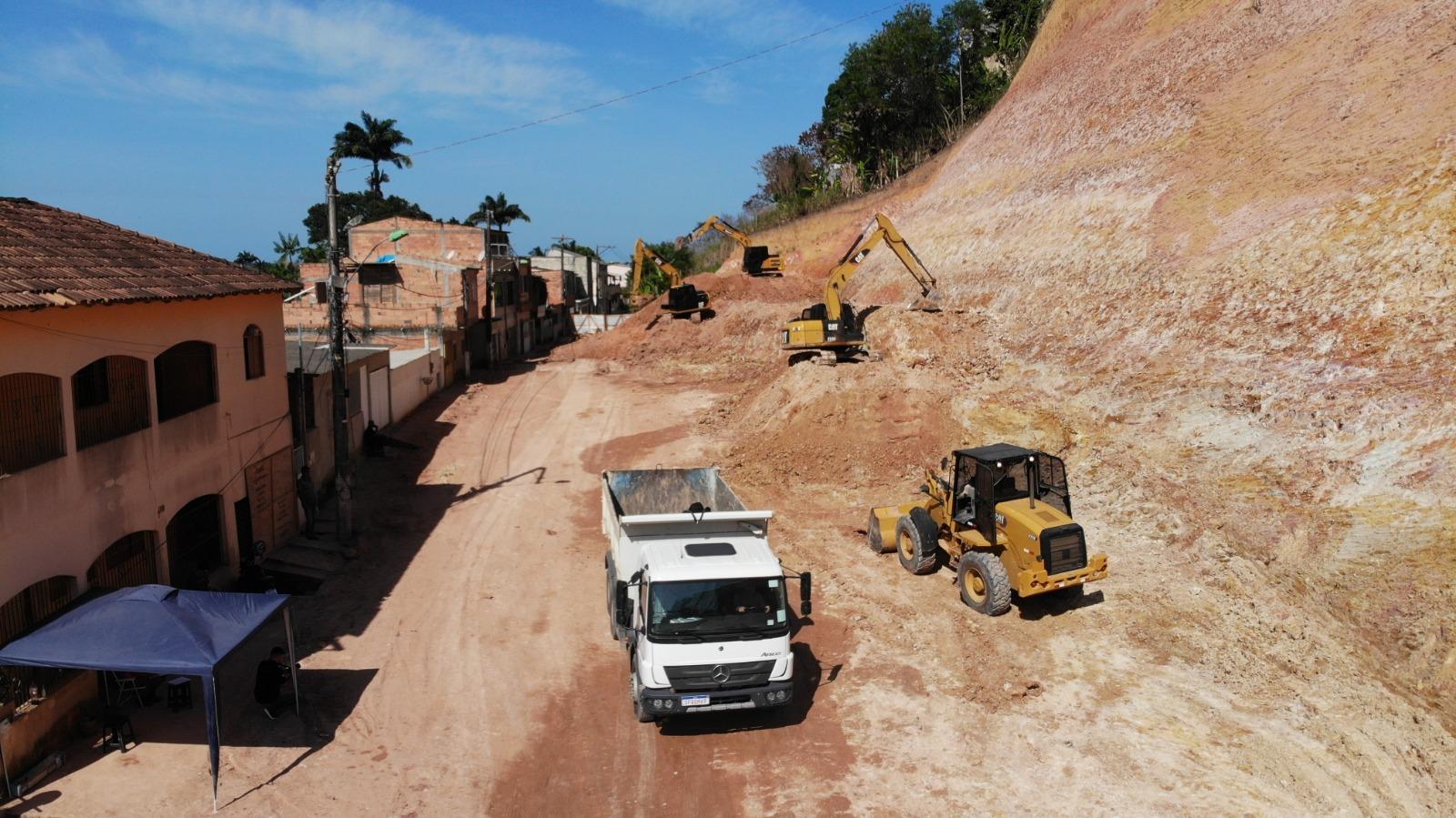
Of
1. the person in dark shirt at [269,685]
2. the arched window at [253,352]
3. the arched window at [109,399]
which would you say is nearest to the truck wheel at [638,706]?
the person in dark shirt at [269,685]

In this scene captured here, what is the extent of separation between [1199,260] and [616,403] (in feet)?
71.8

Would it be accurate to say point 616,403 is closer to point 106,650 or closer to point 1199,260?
point 1199,260

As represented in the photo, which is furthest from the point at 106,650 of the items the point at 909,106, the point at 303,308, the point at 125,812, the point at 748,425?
the point at 909,106

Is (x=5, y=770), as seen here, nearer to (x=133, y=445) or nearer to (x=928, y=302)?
(x=133, y=445)

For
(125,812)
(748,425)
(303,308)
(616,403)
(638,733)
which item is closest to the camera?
(125,812)

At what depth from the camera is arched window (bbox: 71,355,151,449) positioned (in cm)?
1370

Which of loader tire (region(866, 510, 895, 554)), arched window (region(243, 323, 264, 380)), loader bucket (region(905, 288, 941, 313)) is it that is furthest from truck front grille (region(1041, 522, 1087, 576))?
loader bucket (region(905, 288, 941, 313))

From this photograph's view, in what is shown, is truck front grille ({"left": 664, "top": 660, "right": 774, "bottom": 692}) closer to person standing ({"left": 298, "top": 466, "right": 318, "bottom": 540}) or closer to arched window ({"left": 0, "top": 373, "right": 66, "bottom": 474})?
arched window ({"left": 0, "top": 373, "right": 66, "bottom": 474})

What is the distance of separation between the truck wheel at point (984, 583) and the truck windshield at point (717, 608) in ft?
16.6

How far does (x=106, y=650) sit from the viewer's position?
11133 millimetres

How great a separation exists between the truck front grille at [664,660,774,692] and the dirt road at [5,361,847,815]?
96 centimetres

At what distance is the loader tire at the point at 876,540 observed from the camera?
62.8ft

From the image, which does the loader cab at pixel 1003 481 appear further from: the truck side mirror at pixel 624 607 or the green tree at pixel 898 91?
the green tree at pixel 898 91

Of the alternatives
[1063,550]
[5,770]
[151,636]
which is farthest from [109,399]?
[1063,550]
